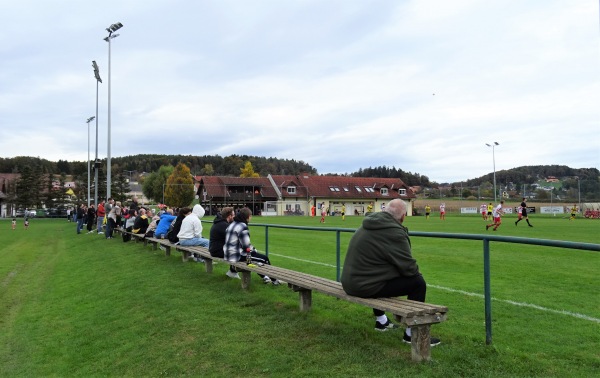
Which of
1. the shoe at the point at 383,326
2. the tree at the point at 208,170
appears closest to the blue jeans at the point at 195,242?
the shoe at the point at 383,326

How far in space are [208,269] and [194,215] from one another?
8.71ft

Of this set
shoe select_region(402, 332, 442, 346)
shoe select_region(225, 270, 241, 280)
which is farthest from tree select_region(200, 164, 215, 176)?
shoe select_region(402, 332, 442, 346)

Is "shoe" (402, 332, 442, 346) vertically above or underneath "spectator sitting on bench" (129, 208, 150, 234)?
underneath

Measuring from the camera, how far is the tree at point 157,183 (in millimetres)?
97000

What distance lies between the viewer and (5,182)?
9206 centimetres

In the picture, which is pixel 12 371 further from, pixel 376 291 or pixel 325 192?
pixel 325 192

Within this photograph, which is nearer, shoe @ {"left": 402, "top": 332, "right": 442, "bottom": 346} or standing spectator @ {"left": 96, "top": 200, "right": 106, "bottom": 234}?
shoe @ {"left": 402, "top": 332, "right": 442, "bottom": 346}

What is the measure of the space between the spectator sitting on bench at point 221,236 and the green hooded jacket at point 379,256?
4.56m

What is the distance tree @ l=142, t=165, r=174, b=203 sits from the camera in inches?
3819

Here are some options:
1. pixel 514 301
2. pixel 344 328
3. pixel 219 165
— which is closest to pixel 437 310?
pixel 344 328

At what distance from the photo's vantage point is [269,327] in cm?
598

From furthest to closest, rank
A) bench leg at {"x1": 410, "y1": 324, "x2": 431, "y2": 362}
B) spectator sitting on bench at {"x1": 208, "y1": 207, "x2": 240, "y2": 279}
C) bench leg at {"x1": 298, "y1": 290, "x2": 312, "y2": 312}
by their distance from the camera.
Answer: spectator sitting on bench at {"x1": 208, "y1": 207, "x2": 240, "y2": 279} → bench leg at {"x1": 298, "y1": 290, "x2": 312, "y2": 312} → bench leg at {"x1": 410, "y1": 324, "x2": 431, "y2": 362}

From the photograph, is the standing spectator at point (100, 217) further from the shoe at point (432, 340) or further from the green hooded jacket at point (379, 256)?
the shoe at point (432, 340)

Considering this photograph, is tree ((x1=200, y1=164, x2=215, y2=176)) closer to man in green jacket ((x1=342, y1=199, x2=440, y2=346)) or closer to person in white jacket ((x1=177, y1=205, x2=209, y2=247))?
person in white jacket ((x1=177, y1=205, x2=209, y2=247))
